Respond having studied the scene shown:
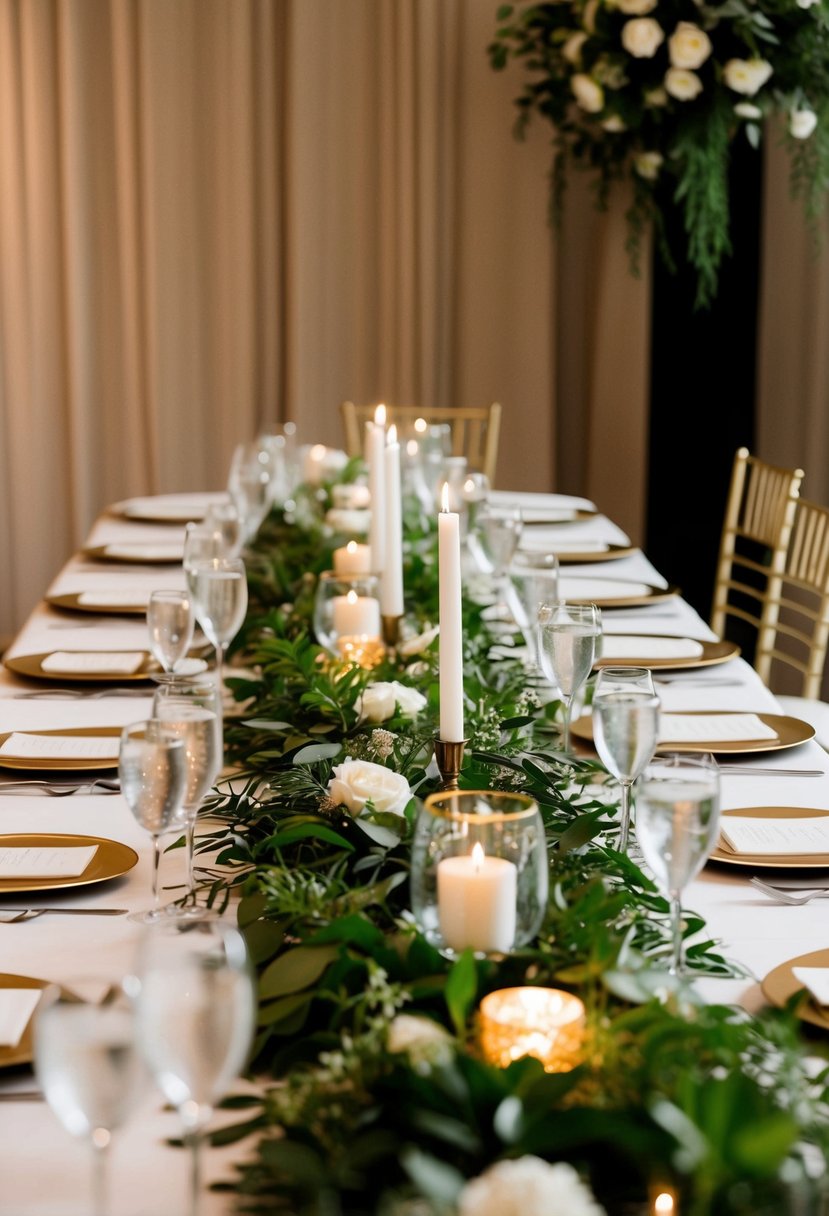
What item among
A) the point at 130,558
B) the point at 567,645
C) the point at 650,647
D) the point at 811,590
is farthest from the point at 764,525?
the point at 567,645

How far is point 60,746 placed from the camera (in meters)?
1.73

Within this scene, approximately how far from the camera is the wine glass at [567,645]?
1.52 metres

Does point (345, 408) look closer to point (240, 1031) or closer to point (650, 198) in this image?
point (650, 198)

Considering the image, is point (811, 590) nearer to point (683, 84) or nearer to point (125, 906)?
point (683, 84)

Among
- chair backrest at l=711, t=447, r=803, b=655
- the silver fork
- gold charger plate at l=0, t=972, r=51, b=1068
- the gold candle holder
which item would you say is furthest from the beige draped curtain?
gold charger plate at l=0, t=972, r=51, b=1068

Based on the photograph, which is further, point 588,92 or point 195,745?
point 588,92

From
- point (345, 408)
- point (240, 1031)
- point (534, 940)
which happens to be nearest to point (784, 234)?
point (345, 408)

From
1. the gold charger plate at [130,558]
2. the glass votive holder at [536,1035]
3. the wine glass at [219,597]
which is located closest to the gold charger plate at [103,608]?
the gold charger plate at [130,558]

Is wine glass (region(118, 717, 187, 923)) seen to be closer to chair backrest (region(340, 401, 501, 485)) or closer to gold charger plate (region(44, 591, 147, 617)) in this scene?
gold charger plate (region(44, 591, 147, 617))

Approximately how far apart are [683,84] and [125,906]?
3.35 metres

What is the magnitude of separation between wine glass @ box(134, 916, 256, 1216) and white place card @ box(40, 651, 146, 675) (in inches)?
→ 53.7

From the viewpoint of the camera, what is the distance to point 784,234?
4.73 m

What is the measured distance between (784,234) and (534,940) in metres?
4.11

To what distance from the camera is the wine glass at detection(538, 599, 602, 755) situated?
5.00 feet
